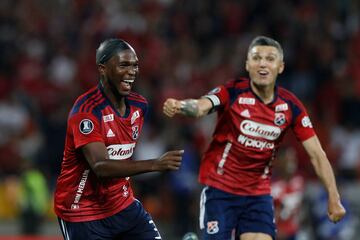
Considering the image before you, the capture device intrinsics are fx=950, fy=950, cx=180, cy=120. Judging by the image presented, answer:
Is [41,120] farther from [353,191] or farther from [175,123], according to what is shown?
[353,191]

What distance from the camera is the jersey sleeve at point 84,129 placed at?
6.54 m

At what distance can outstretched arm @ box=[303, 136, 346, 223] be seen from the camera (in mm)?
7668

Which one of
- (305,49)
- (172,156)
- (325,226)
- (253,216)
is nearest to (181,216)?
(325,226)

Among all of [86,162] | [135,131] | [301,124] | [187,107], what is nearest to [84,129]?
[86,162]

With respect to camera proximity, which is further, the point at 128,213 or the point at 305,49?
the point at 305,49

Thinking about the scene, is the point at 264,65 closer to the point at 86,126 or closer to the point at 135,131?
the point at 135,131

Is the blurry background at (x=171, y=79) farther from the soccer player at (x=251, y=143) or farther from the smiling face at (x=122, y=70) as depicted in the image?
the smiling face at (x=122, y=70)

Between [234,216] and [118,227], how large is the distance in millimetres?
1450

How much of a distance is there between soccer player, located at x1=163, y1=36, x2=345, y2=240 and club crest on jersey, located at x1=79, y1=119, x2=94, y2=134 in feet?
5.41

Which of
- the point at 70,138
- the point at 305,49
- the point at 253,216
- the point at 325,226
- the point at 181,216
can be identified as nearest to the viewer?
the point at 70,138

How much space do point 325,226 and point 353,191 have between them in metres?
0.91

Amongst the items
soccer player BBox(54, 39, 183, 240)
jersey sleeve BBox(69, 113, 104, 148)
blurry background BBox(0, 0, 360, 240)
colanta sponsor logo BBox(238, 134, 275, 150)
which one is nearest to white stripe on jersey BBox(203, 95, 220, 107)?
colanta sponsor logo BBox(238, 134, 275, 150)

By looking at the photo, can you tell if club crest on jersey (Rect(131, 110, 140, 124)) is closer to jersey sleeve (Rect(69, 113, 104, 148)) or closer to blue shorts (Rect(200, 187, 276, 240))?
jersey sleeve (Rect(69, 113, 104, 148))

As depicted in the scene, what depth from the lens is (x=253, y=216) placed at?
8.05 meters
